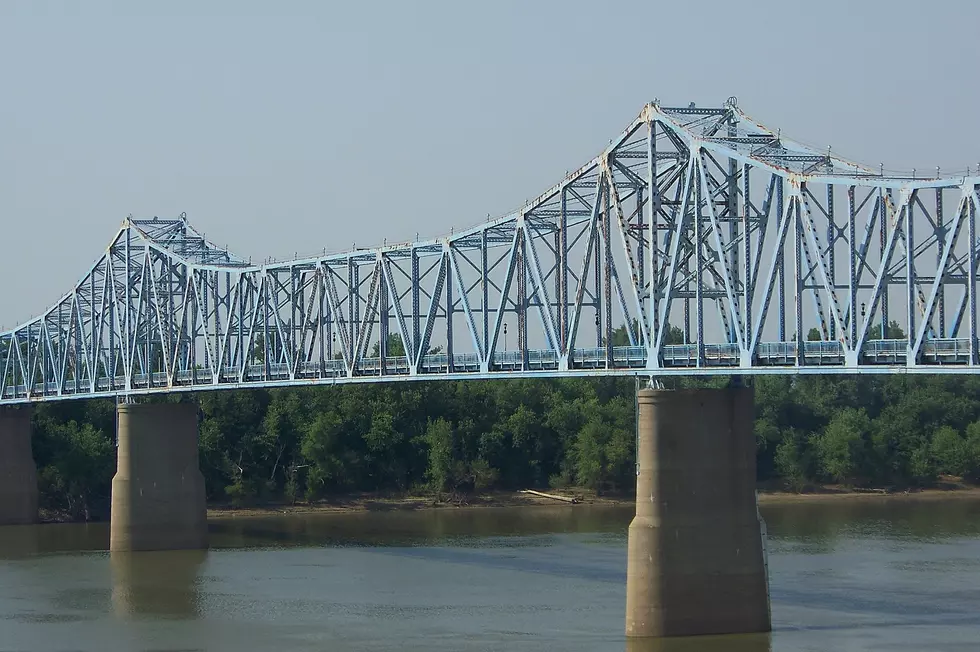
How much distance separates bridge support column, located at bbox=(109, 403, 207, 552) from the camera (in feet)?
269

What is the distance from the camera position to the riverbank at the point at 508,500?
353ft

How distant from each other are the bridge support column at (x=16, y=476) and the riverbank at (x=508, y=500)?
1066 cm

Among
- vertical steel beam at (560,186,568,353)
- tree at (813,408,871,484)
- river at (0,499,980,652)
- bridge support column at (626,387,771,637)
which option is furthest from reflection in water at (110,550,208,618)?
tree at (813,408,871,484)

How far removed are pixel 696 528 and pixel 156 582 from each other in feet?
90.4

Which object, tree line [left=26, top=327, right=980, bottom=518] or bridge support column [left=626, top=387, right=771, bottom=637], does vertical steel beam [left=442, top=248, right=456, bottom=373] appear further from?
tree line [left=26, top=327, right=980, bottom=518]

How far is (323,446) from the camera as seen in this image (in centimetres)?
11075

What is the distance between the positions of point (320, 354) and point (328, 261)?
4.48 metres

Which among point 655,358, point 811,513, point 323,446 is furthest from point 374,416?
point 655,358

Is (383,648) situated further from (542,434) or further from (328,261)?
(542,434)

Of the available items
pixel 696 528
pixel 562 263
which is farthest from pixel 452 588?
pixel 696 528

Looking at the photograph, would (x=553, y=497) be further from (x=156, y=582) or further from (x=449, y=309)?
(x=156, y=582)

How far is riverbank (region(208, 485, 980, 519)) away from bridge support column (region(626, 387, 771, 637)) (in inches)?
2186

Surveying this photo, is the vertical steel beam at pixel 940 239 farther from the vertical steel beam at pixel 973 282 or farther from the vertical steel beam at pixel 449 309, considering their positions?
the vertical steel beam at pixel 449 309

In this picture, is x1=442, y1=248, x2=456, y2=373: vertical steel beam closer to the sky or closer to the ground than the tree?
closer to the sky
